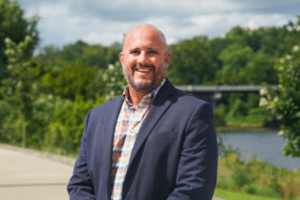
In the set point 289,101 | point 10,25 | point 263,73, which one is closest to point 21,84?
point 10,25

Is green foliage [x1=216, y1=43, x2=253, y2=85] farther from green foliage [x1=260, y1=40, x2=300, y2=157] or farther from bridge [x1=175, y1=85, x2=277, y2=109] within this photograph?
green foliage [x1=260, y1=40, x2=300, y2=157]

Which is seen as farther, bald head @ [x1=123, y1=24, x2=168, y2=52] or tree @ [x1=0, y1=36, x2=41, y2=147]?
tree @ [x1=0, y1=36, x2=41, y2=147]

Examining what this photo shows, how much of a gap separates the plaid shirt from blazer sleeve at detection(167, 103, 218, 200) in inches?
10.4

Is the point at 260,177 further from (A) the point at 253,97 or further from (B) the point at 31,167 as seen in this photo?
(A) the point at 253,97

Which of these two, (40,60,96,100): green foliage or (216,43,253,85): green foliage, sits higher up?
(216,43,253,85): green foliage

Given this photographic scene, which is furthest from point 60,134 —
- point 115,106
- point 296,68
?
point 115,106

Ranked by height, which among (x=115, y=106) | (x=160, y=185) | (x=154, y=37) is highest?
(x=154, y=37)

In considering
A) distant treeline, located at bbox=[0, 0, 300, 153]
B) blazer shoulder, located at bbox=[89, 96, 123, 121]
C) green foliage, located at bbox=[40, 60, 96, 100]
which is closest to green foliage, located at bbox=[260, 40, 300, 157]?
distant treeline, located at bbox=[0, 0, 300, 153]

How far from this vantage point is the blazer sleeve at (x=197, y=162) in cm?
175

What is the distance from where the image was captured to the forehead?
1887 millimetres

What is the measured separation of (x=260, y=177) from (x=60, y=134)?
21.5 ft

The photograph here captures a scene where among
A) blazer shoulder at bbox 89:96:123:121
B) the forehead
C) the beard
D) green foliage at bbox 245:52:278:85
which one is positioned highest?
green foliage at bbox 245:52:278:85

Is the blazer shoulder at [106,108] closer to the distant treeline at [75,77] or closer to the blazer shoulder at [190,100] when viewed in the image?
the blazer shoulder at [190,100]

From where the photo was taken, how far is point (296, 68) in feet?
22.6
